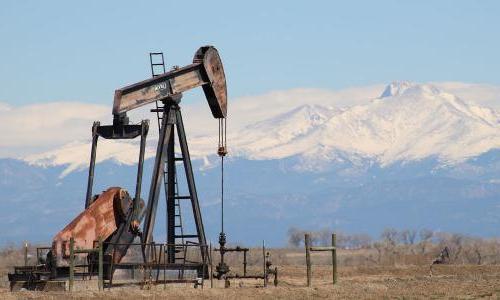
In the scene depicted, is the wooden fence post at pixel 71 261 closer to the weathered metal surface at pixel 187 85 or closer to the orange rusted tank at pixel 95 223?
the orange rusted tank at pixel 95 223

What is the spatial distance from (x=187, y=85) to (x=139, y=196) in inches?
150

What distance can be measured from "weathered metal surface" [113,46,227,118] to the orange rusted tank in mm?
2615

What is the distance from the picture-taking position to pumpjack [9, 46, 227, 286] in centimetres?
4075

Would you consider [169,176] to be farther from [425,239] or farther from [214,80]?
[425,239]

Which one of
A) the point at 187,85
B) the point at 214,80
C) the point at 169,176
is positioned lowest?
the point at 169,176

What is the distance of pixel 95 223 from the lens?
1625 inches

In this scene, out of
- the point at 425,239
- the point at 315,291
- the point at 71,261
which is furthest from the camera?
the point at 425,239

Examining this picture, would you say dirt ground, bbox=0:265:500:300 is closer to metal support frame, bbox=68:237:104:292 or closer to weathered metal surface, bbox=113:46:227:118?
metal support frame, bbox=68:237:104:292

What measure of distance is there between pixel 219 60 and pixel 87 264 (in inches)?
309

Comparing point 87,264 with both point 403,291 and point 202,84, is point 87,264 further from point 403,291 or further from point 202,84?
point 403,291

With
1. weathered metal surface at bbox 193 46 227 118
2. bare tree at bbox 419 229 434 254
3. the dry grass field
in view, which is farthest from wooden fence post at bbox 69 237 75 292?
bare tree at bbox 419 229 434 254

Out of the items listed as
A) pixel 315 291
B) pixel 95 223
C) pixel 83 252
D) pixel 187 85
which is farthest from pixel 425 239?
pixel 83 252

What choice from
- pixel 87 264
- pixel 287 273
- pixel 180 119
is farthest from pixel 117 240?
pixel 287 273

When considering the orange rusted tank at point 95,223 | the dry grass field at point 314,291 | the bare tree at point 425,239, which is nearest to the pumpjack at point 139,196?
the orange rusted tank at point 95,223
